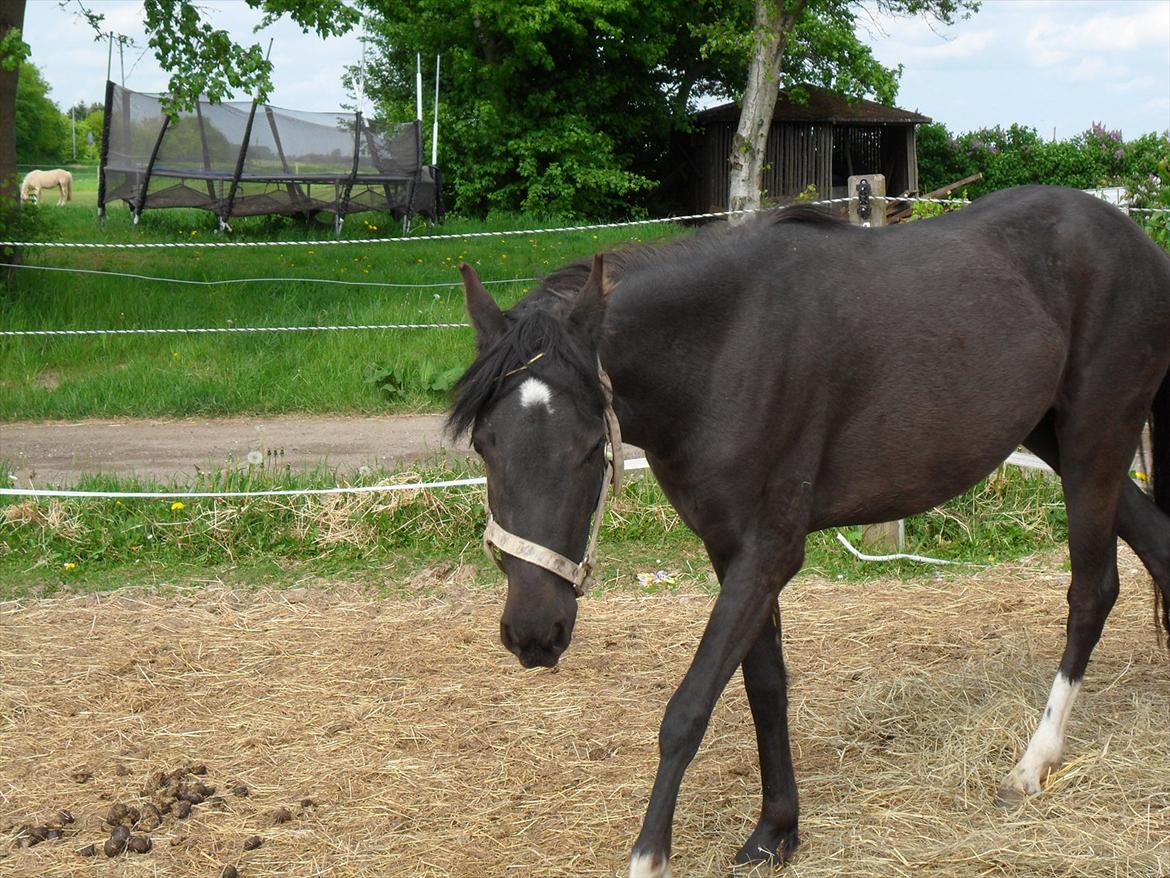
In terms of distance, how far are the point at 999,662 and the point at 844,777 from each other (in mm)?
1217

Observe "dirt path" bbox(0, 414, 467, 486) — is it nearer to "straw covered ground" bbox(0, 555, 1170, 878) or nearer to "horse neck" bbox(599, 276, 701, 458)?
"straw covered ground" bbox(0, 555, 1170, 878)

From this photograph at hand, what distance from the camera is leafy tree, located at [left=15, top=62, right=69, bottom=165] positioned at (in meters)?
52.5

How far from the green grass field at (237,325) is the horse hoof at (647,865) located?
6470 millimetres

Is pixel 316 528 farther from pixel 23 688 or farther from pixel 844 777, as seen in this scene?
pixel 844 777

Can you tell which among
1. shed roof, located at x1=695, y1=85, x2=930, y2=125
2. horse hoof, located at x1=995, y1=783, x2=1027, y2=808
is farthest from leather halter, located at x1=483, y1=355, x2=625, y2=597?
shed roof, located at x1=695, y1=85, x2=930, y2=125

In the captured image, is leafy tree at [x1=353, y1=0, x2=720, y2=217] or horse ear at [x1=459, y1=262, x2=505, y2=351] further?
leafy tree at [x1=353, y1=0, x2=720, y2=217]

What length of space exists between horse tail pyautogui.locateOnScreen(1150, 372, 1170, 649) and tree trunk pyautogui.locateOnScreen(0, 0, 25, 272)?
10919mm

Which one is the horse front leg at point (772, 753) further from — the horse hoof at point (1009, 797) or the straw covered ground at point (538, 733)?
the horse hoof at point (1009, 797)

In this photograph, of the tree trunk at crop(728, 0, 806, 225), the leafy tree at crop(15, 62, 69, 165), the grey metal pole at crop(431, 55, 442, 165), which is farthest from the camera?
the leafy tree at crop(15, 62, 69, 165)

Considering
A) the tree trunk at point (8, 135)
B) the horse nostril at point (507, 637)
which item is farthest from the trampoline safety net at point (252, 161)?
the horse nostril at point (507, 637)

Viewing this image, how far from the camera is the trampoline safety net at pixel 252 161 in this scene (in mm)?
16859

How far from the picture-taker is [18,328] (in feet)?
35.6

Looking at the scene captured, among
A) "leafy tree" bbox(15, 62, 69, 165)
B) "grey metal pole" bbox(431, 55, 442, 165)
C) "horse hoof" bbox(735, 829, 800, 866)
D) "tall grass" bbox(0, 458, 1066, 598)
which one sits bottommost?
"horse hoof" bbox(735, 829, 800, 866)

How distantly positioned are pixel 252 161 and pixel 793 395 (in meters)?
15.6
